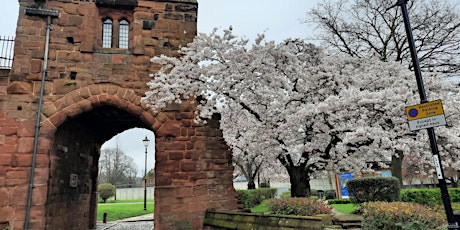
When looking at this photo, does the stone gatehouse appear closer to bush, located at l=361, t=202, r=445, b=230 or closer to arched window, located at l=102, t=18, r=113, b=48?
arched window, located at l=102, t=18, r=113, b=48

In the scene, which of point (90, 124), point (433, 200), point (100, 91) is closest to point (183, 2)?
point (100, 91)

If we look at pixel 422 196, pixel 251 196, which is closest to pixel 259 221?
pixel 251 196

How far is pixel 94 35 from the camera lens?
966 cm

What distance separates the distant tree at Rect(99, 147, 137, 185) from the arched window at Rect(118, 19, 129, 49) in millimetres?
50100

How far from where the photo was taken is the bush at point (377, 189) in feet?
34.8

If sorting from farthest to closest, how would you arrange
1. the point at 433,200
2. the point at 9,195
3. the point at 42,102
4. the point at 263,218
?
the point at 433,200
the point at 42,102
the point at 9,195
the point at 263,218

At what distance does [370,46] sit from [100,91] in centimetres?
1192

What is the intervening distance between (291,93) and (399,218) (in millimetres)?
4010

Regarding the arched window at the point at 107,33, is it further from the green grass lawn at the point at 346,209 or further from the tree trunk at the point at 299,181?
the green grass lawn at the point at 346,209

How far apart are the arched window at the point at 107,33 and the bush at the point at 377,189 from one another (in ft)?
30.0

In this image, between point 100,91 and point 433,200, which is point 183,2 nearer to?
point 100,91

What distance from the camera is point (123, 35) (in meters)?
10.2

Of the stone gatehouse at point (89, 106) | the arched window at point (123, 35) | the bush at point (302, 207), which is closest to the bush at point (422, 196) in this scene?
the bush at point (302, 207)

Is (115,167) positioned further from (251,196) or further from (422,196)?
(422,196)
